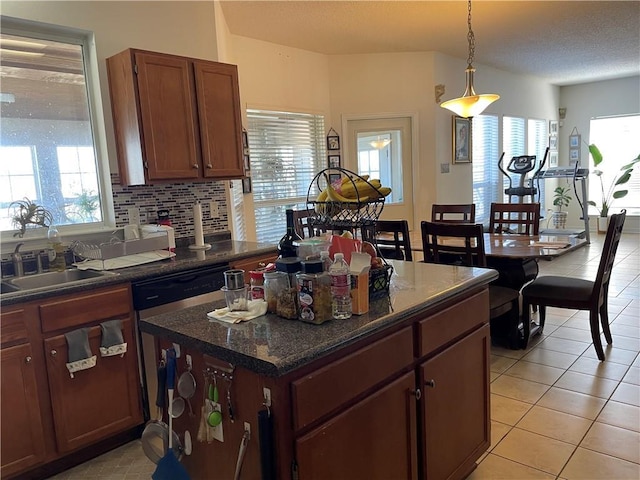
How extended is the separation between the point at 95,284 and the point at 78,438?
746 millimetres

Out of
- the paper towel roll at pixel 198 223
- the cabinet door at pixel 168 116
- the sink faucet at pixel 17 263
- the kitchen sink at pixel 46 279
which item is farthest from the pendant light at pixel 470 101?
the sink faucet at pixel 17 263

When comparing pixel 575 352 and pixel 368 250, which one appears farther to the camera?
pixel 575 352

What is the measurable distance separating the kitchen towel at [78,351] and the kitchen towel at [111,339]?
0.07 meters

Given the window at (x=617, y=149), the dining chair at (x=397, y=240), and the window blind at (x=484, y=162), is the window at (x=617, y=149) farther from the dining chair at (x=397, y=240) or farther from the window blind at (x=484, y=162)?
the dining chair at (x=397, y=240)

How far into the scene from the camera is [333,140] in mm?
5223

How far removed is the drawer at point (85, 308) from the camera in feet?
6.84

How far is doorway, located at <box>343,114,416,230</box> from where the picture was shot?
5336mm

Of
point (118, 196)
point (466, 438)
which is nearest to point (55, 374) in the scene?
point (118, 196)

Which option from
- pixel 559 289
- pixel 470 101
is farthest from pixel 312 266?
pixel 470 101

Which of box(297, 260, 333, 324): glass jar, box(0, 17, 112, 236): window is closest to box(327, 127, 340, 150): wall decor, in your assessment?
box(0, 17, 112, 236): window

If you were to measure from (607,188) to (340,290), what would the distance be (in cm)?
867

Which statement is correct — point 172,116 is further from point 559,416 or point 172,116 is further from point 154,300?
point 559,416

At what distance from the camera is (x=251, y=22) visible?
394 cm

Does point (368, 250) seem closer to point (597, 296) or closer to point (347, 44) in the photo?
point (597, 296)
